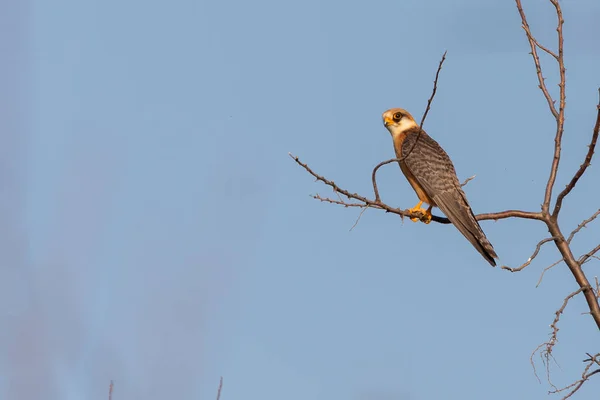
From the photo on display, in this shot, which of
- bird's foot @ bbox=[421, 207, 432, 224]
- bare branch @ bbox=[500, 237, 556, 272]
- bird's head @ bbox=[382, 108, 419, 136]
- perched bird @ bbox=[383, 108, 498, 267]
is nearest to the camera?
bare branch @ bbox=[500, 237, 556, 272]

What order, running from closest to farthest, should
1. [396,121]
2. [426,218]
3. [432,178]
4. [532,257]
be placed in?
[532,257] < [426,218] < [432,178] < [396,121]

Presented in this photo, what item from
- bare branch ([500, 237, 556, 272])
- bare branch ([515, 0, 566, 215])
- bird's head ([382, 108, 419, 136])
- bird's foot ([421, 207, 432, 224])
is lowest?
bare branch ([500, 237, 556, 272])

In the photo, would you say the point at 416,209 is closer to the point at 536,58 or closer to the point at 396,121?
the point at 396,121

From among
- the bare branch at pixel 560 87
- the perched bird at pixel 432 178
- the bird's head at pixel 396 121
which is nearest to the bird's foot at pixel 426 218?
the perched bird at pixel 432 178

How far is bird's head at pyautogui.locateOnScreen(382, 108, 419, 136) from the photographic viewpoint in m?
7.99

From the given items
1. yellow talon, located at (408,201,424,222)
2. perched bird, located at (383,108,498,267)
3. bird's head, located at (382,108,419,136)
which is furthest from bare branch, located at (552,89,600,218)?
bird's head, located at (382,108,419,136)

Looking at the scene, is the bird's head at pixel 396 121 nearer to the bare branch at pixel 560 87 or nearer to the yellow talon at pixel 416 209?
the yellow talon at pixel 416 209

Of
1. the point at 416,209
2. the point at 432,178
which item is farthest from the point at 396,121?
the point at 416,209

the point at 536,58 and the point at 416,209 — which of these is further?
the point at 416,209

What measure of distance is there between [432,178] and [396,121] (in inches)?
45.4

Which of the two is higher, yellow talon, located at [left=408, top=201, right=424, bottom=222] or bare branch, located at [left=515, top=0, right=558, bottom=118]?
yellow talon, located at [left=408, top=201, right=424, bottom=222]

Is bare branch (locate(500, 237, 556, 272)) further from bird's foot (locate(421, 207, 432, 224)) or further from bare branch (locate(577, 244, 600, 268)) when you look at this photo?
bird's foot (locate(421, 207, 432, 224))

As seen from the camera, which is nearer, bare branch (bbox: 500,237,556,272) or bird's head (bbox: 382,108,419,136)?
bare branch (bbox: 500,237,556,272)

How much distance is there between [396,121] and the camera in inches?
315
